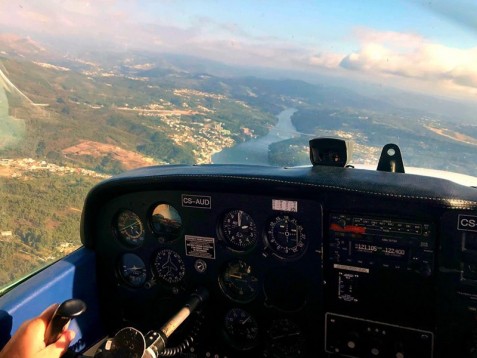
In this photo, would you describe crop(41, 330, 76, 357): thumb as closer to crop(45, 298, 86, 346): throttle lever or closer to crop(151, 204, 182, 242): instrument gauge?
crop(45, 298, 86, 346): throttle lever

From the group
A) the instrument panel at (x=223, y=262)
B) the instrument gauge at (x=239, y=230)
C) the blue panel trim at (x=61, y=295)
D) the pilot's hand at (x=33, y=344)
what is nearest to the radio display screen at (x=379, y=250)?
the instrument panel at (x=223, y=262)

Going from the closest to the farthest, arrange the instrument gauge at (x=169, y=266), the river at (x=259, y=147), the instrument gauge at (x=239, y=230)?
the instrument gauge at (x=239, y=230) < the instrument gauge at (x=169, y=266) < the river at (x=259, y=147)

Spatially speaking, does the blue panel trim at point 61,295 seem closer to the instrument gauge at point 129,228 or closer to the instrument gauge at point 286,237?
the instrument gauge at point 129,228

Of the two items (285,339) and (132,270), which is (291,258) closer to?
(285,339)

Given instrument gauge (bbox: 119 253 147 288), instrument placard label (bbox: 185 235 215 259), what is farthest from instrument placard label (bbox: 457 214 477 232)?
instrument gauge (bbox: 119 253 147 288)

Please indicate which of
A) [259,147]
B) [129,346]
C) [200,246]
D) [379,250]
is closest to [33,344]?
[129,346]
